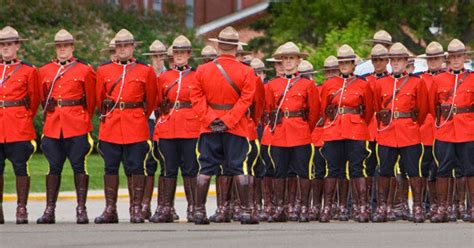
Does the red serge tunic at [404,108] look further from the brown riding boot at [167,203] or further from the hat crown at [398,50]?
the brown riding boot at [167,203]

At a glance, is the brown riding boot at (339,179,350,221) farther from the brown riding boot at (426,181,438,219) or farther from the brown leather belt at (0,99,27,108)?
the brown leather belt at (0,99,27,108)

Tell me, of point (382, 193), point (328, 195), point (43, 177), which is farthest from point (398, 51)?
point (43, 177)

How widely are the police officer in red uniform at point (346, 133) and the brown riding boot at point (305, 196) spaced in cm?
20

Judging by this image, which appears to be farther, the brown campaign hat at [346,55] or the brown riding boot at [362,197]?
the brown campaign hat at [346,55]

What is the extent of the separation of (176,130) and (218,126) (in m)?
1.58

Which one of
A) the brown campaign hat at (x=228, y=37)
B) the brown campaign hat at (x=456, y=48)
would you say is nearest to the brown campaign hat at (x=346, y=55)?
the brown campaign hat at (x=456, y=48)

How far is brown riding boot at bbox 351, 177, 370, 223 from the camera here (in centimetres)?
2072

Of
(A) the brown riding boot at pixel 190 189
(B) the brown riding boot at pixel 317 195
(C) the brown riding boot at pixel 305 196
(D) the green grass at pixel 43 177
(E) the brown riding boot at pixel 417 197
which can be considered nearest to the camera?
(A) the brown riding boot at pixel 190 189

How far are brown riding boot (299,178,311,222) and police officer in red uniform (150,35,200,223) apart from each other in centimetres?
141

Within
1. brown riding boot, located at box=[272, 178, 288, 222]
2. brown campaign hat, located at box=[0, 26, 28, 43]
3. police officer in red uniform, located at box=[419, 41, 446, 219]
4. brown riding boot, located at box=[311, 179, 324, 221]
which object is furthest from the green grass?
police officer in red uniform, located at box=[419, 41, 446, 219]

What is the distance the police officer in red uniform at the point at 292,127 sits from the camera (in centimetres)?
2097

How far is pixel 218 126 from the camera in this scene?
1872 cm
